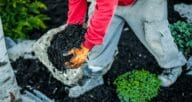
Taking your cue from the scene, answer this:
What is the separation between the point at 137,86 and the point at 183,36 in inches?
37.3

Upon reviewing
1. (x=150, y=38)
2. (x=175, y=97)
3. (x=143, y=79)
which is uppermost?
(x=150, y=38)

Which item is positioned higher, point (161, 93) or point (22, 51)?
point (22, 51)

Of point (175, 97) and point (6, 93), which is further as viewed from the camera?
point (175, 97)

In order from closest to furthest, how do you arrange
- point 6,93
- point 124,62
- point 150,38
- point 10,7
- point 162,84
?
point 6,93
point 150,38
point 162,84
point 124,62
point 10,7

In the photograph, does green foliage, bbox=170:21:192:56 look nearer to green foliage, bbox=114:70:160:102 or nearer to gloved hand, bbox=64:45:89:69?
green foliage, bbox=114:70:160:102

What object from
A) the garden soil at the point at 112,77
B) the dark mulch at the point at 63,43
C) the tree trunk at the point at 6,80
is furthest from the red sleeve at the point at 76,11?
the tree trunk at the point at 6,80

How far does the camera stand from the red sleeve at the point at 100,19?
11.0 ft

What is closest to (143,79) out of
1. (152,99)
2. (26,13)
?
(152,99)

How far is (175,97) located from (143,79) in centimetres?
39

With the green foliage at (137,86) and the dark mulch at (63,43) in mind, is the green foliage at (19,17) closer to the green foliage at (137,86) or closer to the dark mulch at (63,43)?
the dark mulch at (63,43)

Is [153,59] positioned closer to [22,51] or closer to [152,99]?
[152,99]

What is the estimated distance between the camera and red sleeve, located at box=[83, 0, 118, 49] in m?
3.36

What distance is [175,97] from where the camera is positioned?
427 centimetres

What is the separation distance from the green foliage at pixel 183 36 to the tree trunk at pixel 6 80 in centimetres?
183
